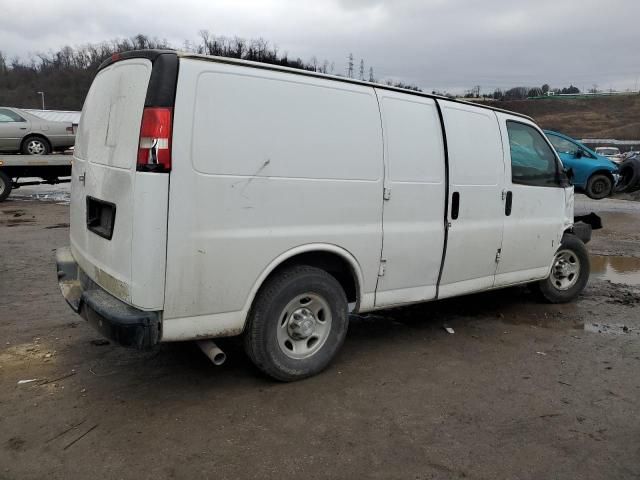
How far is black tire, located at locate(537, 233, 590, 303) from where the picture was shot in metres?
6.06

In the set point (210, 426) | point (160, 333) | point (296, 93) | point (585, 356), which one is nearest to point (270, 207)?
point (296, 93)

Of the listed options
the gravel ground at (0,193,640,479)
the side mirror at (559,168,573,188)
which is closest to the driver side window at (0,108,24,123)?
the gravel ground at (0,193,640,479)

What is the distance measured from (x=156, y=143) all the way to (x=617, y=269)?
24.9 ft

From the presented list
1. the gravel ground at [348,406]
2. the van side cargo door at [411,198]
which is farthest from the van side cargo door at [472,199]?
the gravel ground at [348,406]

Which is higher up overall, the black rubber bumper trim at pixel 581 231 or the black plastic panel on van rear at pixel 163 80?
the black plastic panel on van rear at pixel 163 80

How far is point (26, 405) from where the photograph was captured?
3443 millimetres

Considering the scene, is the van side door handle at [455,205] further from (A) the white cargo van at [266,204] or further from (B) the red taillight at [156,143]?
(B) the red taillight at [156,143]

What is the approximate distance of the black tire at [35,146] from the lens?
13852mm

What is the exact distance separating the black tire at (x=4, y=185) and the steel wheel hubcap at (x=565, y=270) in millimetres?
13559

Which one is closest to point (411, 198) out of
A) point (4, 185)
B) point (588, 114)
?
point (4, 185)

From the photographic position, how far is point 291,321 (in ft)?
12.5

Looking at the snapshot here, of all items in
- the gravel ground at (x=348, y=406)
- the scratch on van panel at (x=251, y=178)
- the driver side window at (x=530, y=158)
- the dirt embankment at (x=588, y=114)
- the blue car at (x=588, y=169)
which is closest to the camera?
the gravel ground at (x=348, y=406)

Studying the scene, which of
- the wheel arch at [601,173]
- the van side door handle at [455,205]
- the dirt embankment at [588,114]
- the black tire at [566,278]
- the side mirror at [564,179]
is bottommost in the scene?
the black tire at [566,278]

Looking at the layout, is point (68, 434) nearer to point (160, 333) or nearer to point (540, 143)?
point (160, 333)
